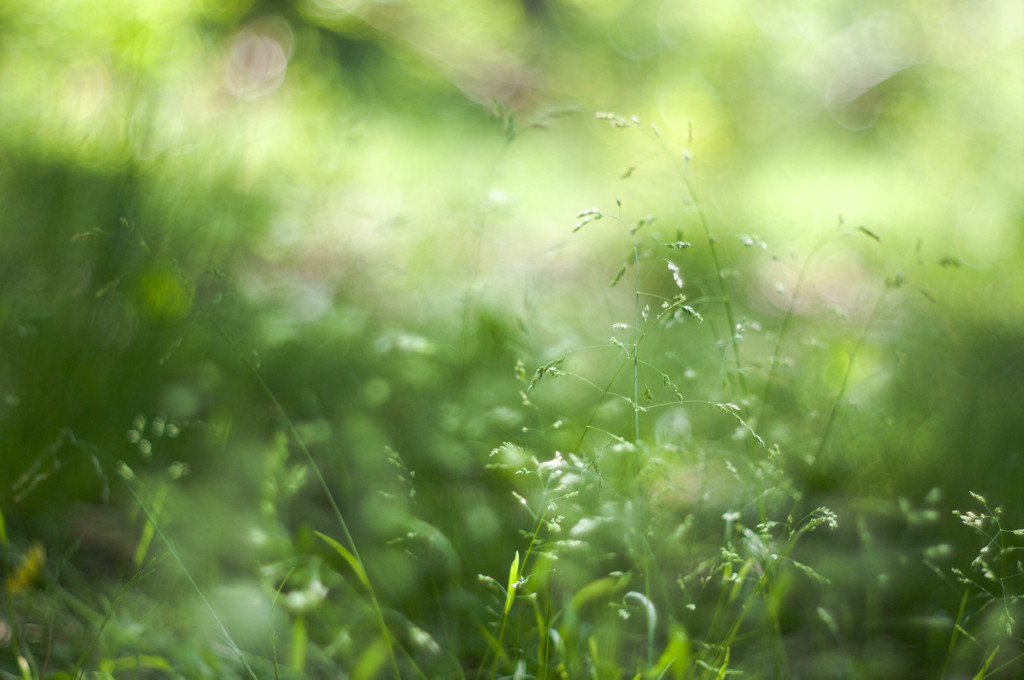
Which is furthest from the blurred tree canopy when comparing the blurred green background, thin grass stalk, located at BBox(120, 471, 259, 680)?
thin grass stalk, located at BBox(120, 471, 259, 680)

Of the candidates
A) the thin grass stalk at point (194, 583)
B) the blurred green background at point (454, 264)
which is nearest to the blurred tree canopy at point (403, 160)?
the blurred green background at point (454, 264)

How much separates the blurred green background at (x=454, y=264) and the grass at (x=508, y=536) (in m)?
0.01

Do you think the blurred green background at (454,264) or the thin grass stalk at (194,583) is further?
the blurred green background at (454,264)

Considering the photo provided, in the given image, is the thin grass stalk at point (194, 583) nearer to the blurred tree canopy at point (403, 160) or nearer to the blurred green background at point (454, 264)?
the blurred green background at point (454, 264)

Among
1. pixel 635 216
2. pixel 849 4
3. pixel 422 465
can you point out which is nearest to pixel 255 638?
pixel 422 465

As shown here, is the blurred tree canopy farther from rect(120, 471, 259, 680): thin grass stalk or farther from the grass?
rect(120, 471, 259, 680): thin grass stalk

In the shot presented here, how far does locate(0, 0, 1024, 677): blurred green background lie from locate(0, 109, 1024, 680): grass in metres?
0.01

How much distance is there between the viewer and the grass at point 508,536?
2.90ft

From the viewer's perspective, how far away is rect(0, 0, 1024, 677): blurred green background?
1.18 m

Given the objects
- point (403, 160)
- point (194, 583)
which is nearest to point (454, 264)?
point (403, 160)

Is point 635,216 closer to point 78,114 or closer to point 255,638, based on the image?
point 78,114

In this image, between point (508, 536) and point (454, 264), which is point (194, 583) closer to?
point (508, 536)

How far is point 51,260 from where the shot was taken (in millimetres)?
1396

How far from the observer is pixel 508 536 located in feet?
3.78
